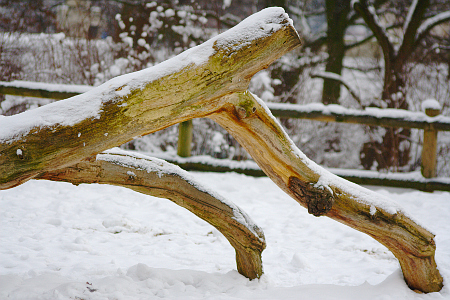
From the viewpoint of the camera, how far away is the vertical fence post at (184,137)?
5.52 metres

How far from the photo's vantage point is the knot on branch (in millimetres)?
2246

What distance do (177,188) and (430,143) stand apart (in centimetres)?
405

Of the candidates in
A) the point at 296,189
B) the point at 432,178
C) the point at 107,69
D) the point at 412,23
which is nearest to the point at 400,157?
the point at 432,178

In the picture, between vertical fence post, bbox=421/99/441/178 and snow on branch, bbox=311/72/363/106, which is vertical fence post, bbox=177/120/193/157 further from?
vertical fence post, bbox=421/99/441/178

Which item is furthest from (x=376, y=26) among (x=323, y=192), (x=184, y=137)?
(x=323, y=192)

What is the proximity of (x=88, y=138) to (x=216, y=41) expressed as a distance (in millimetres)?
780

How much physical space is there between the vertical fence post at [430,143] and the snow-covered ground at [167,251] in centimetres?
45

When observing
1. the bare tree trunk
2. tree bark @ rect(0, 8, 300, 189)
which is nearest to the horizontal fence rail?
the bare tree trunk

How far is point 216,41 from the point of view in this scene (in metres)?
1.93

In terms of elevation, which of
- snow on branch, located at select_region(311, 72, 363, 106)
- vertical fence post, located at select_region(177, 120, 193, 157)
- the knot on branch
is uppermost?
snow on branch, located at select_region(311, 72, 363, 106)

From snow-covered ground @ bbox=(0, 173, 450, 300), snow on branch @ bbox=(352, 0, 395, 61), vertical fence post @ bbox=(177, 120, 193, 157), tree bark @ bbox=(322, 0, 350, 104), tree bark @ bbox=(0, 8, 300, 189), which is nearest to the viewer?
tree bark @ bbox=(0, 8, 300, 189)

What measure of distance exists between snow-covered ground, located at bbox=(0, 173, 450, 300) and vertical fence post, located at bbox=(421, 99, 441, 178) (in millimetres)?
447

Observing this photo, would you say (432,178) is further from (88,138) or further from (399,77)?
(88,138)

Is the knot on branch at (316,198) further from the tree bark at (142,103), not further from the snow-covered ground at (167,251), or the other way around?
the tree bark at (142,103)
